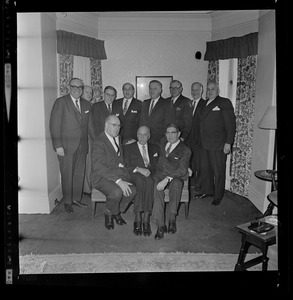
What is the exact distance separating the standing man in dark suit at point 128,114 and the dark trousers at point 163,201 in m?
0.30

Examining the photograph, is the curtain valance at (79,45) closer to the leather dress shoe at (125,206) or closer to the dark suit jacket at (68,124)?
the dark suit jacket at (68,124)

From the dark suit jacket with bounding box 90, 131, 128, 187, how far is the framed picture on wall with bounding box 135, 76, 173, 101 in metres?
0.30

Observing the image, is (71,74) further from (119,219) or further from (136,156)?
(119,219)

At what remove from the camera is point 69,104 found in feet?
6.09

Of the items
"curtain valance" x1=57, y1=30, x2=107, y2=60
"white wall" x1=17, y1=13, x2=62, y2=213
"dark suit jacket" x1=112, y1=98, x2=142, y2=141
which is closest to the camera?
"white wall" x1=17, y1=13, x2=62, y2=213

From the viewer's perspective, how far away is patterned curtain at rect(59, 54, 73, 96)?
182 cm

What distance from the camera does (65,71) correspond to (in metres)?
1.83

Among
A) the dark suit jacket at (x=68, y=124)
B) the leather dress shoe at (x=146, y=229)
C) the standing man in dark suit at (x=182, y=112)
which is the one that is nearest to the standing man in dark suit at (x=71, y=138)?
the dark suit jacket at (x=68, y=124)

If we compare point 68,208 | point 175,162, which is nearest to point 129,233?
point 68,208

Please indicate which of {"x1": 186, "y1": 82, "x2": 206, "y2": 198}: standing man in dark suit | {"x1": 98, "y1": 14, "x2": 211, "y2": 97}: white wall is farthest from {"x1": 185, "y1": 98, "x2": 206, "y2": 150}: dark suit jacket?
{"x1": 98, "y1": 14, "x2": 211, "y2": 97}: white wall

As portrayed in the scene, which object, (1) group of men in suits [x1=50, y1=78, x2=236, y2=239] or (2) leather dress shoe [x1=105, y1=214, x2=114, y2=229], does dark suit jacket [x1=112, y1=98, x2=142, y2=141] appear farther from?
(2) leather dress shoe [x1=105, y1=214, x2=114, y2=229]
